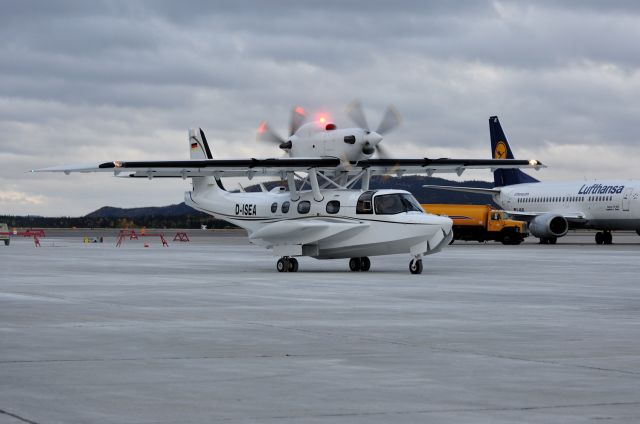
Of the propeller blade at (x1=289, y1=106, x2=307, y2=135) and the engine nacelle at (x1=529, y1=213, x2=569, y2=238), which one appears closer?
the propeller blade at (x1=289, y1=106, x2=307, y2=135)

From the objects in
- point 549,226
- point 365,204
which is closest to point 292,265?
point 365,204

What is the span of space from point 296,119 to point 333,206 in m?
3.79

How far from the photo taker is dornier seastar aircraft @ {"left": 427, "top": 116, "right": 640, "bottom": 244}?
6275cm

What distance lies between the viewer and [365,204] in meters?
29.9

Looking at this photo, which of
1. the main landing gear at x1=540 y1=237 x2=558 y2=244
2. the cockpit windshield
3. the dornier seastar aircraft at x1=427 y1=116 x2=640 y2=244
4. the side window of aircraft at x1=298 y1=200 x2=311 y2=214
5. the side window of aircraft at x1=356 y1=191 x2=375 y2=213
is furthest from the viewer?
the main landing gear at x1=540 y1=237 x2=558 y2=244

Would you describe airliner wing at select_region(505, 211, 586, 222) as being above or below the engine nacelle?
above

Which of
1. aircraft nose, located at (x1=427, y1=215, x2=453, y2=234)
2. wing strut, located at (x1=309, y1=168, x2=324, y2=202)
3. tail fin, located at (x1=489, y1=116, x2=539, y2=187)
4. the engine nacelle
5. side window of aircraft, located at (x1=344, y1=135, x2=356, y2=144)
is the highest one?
tail fin, located at (x1=489, y1=116, x2=539, y2=187)

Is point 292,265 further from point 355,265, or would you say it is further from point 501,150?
point 501,150

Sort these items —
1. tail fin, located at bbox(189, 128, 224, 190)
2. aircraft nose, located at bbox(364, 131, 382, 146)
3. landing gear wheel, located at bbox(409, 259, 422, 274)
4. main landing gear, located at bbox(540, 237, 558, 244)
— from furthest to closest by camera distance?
main landing gear, located at bbox(540, 237, 558, 244) → tail fin, located at bbox(189, 128, 224, 190) → aircraft nose, located at bbox(364, 131, 382, 146) → landing gear wheel, located at bbox(409, 259, 422, 274)

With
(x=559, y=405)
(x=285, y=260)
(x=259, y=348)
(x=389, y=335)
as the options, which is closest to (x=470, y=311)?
(x=389, y=335)

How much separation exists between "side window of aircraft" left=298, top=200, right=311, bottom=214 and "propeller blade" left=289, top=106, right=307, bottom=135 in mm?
2584

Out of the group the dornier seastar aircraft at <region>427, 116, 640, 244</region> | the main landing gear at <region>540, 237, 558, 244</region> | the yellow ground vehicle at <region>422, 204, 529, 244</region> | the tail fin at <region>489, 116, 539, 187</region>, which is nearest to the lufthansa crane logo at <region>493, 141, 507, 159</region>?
the tail fin at <region>489, 116, 539, 187</region>

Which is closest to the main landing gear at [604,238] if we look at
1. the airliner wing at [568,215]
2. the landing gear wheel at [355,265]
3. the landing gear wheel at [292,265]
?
Answer: the airliner wing at [568,215]

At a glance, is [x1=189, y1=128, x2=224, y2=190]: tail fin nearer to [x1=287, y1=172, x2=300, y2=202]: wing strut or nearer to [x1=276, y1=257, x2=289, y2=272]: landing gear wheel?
[x1=287, y1=172, x2=300, y2=202]: wing strut
